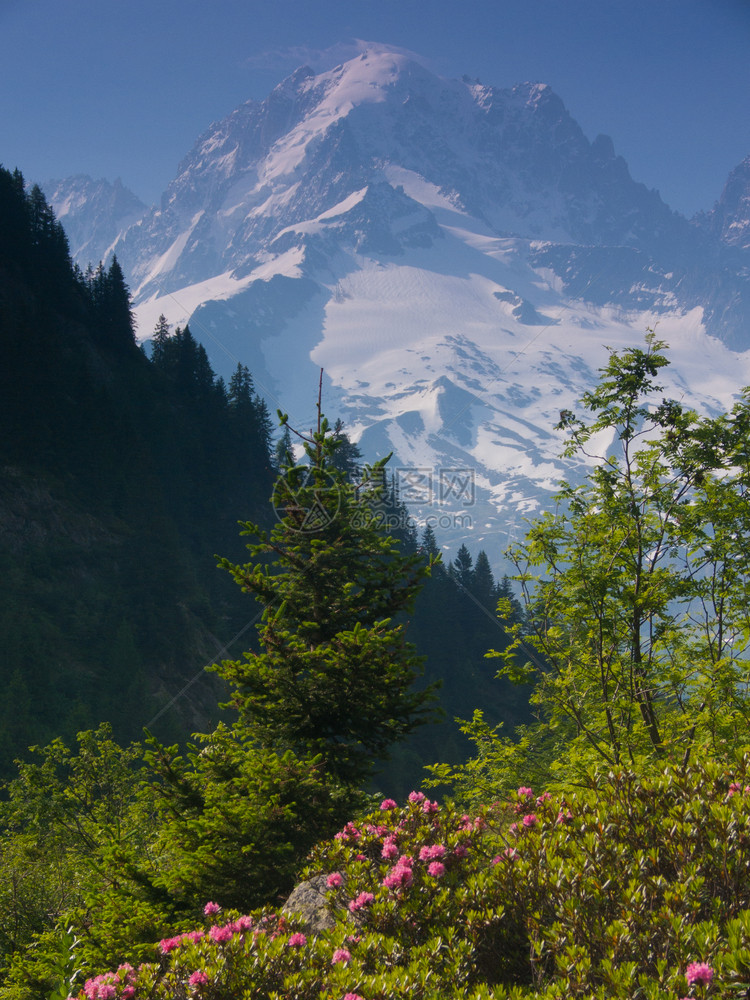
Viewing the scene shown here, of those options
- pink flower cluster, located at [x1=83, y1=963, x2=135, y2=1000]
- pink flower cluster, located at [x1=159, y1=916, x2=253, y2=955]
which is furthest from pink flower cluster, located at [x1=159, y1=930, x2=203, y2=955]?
pink flower cluster, located at [x1=83, y1=963, x2=135, y2=1000]

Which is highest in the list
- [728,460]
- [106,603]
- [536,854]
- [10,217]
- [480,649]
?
[10,217]

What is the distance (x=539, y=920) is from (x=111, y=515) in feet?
160

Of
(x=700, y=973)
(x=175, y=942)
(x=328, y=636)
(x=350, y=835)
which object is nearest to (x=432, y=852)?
(x=350, y=835)

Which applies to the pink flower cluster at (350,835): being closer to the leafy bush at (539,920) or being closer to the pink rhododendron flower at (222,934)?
the leafy bush at (539,920)

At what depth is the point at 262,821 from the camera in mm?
7184

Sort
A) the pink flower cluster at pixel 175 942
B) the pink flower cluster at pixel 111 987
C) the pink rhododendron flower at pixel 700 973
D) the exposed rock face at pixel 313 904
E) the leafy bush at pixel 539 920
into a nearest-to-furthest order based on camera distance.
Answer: the pink rhododendron flower at pixel 700 973 < the leafy bush at pixel 539 920 < the pink flower cluster at pixel 111 987 < the pink flower cluster at pixel 175 942 < the exposed rock face at pixel 313 904

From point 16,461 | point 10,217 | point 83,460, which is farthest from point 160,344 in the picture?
point 16,461

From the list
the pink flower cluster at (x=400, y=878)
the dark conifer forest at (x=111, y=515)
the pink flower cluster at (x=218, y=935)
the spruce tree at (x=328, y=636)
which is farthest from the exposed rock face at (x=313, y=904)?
the dark conifer forest at (x=111, y=515)

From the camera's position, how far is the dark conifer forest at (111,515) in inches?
1464

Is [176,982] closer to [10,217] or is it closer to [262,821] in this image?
[262,821]

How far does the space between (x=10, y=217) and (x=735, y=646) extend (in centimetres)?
6298

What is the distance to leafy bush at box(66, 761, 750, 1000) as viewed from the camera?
3209mm

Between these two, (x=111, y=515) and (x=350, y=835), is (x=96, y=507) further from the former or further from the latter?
(x=350, y=835)

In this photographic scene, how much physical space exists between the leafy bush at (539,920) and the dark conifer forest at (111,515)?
32.1m
